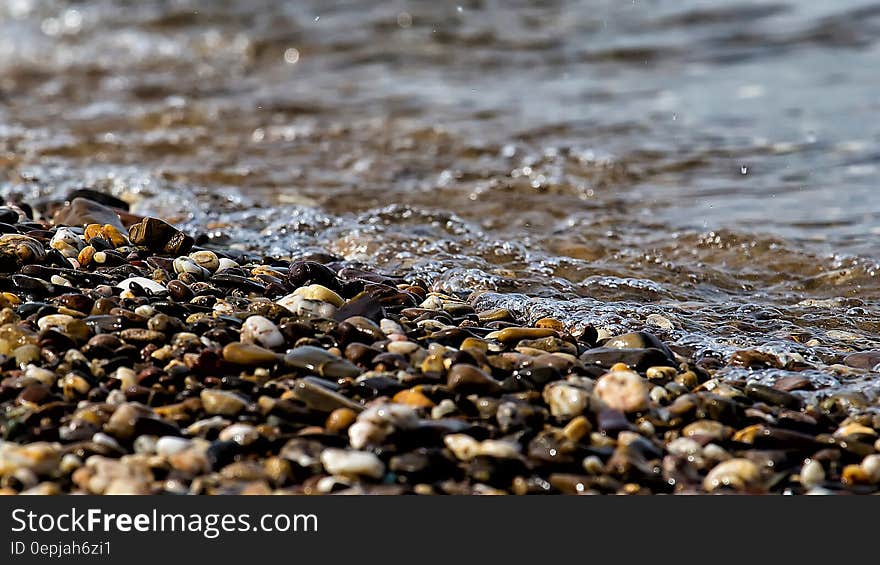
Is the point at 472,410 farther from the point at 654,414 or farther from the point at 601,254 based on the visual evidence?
the point at 601,254

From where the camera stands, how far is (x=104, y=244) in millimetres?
3807

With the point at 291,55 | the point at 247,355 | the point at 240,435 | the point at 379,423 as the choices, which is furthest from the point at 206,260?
the point at 291,55

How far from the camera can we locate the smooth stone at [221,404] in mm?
2711

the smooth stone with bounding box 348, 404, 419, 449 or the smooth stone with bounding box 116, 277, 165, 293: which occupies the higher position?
the smooth stone with bounding box 116, 277, 165, 293

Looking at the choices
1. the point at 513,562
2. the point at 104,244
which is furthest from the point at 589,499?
the point at 104,244

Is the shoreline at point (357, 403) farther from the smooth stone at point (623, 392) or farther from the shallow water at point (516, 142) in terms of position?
the shallow water at point (516, 142)

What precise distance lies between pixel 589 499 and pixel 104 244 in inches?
87.6

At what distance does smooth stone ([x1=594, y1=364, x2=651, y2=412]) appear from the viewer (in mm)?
2807

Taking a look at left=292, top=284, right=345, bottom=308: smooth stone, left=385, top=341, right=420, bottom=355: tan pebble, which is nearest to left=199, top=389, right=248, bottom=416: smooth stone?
left=385, top=341, right=420, bottom=355: tan pebble

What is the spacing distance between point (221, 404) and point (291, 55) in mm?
7377

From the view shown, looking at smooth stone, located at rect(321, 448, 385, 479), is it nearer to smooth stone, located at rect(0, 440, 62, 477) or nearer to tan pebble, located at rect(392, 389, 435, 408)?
tan pebble, located at rect(392, 389, 435, 408)

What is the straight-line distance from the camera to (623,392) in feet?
9.27

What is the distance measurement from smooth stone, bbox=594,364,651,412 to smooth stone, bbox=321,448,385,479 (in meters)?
0.70

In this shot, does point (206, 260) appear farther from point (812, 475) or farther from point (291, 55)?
point (291, 55)
